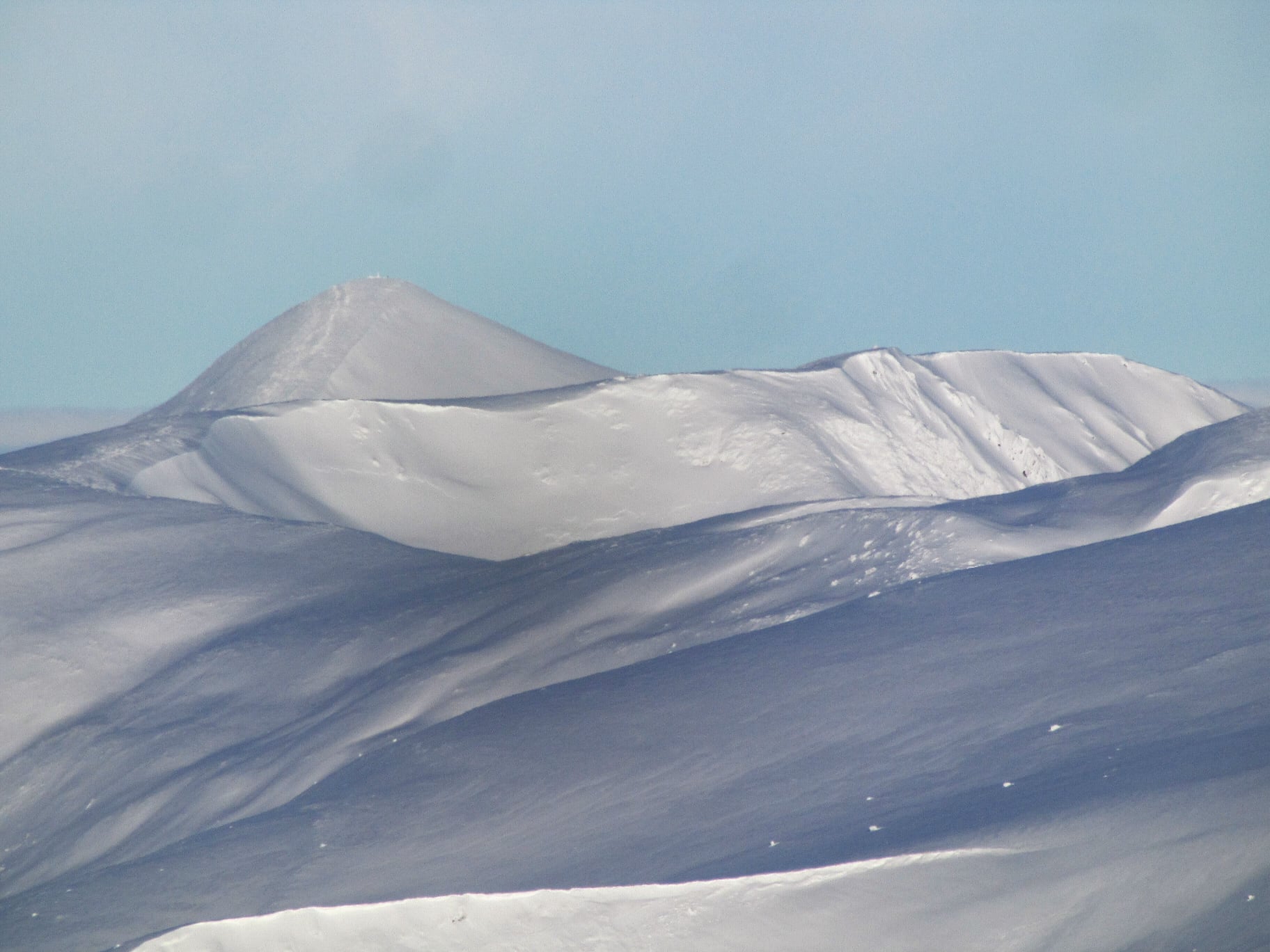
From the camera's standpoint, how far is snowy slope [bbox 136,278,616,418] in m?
15.9

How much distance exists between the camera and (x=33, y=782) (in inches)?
223

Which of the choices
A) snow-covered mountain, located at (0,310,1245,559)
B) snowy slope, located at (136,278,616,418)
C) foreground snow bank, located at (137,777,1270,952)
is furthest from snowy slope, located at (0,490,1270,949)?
snowy slope, located at (136,278,616,418)

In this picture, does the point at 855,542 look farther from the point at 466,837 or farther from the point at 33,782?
the point at 33,782

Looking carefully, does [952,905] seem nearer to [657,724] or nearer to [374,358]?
[657,724]

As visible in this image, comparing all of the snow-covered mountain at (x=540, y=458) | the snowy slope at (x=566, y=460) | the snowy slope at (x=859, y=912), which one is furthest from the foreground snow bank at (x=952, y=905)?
the snow-covered mountain at (x=540, y=458)

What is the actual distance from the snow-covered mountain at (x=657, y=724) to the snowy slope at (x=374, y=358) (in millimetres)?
5195

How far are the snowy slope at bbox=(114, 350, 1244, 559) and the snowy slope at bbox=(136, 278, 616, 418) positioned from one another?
8.07 ft

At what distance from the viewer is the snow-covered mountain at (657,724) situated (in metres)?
2.60

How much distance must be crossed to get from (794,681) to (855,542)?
93.6 inches

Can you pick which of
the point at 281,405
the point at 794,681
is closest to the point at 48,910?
the point at 794,681

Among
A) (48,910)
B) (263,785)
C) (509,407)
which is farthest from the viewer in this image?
(509,407)

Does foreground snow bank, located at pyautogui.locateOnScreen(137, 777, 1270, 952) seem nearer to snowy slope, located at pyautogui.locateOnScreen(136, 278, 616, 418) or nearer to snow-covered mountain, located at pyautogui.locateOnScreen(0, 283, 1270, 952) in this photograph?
snow-covered mountain, located at pyautogui.locateOnScreen(0, 283, 1270, 952)

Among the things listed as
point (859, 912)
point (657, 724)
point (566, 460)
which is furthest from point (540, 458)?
point (859, 912)

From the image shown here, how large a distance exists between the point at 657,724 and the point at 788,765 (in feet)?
2.49
